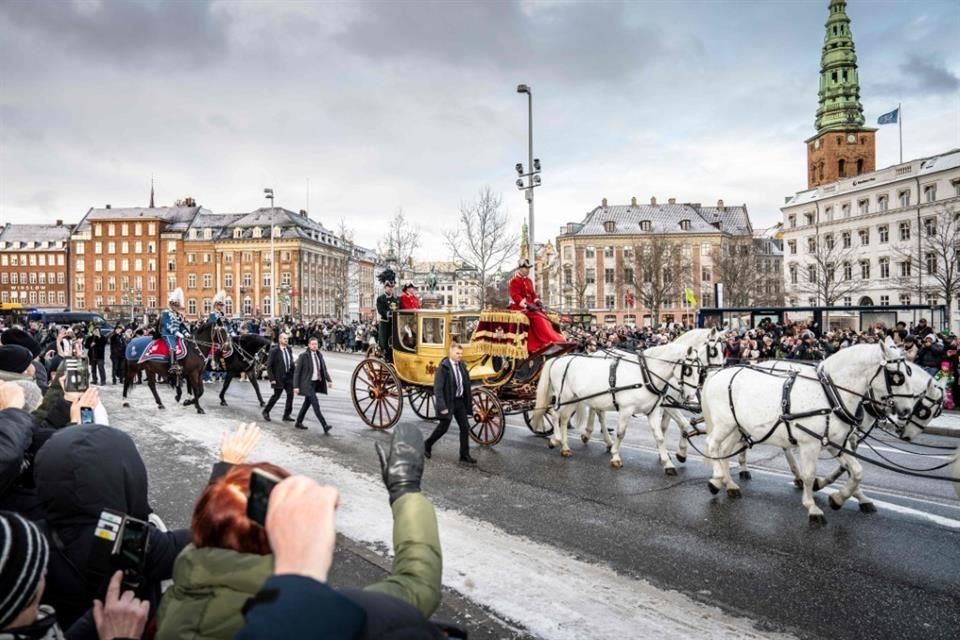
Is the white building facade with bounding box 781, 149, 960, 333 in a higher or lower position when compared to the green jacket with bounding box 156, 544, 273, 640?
higher

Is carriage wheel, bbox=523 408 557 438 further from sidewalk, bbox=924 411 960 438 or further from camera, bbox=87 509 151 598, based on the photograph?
camera, bbox=87 509 151 598

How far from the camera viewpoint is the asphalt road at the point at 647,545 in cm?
444

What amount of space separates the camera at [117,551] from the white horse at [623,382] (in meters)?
7.18

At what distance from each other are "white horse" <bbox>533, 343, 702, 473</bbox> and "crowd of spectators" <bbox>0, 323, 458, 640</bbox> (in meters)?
7.02

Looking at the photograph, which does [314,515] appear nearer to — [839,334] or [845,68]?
[839,334]

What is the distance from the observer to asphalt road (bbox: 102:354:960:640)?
4438mm

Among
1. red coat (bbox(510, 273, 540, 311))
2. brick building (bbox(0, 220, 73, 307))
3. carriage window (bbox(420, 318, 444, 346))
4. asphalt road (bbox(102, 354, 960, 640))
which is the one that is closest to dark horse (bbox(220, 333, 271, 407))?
carriage window (bbox(420, 318, 444, 346))

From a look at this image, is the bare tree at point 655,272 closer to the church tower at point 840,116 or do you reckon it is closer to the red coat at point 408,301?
the church tower at point 840,116

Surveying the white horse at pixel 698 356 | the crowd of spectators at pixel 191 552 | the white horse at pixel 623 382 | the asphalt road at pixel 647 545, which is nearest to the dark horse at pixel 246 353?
the asphalt road at pixel 647 545

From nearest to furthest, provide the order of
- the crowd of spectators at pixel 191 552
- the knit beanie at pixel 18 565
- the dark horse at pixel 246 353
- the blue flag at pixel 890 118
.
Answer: the crowd of spectators at pixel 191 552, the knit beanie at pixel 18 565, the dark horse at pixel 246 353, the blue flag at pixel 890 118

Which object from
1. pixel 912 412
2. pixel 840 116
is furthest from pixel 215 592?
pixel 840 116

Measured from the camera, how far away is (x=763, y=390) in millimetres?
7113

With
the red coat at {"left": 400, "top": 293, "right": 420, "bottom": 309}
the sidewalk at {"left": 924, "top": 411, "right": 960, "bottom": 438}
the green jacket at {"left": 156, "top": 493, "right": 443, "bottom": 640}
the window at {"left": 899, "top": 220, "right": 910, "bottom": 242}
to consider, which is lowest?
the sidewalk at {"left": 924, "top": 411, "right": 960, "bottom": 438}

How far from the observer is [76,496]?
2631 mm
